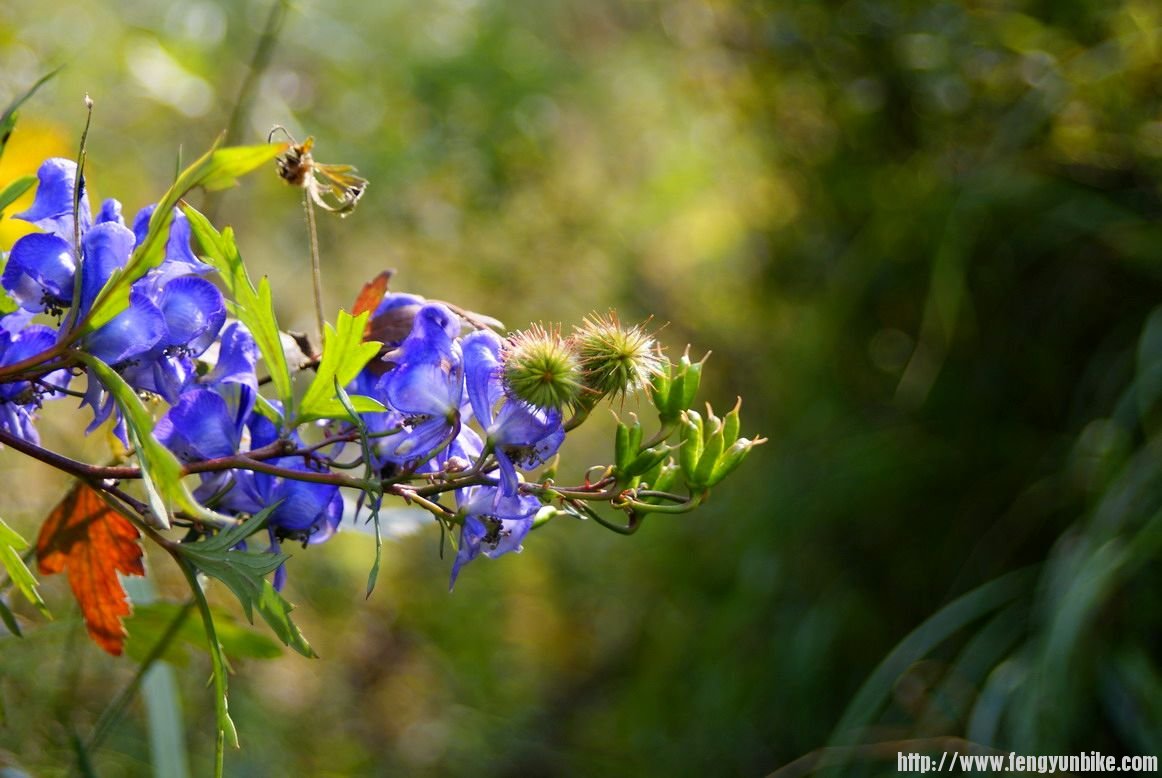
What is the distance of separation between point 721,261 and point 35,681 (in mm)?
1540

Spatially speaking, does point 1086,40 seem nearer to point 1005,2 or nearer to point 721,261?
point 1005,2

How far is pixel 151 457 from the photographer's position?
1.43 ft

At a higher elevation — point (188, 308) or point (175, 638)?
point (188, 308)

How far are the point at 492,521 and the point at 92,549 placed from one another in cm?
28

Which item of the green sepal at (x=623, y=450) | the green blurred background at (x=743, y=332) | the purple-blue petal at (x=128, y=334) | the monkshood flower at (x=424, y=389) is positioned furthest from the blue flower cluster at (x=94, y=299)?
the green blurred background at (x=743, y=332)

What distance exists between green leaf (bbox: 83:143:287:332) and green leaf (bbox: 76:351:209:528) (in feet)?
0.09

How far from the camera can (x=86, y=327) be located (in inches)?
18.7

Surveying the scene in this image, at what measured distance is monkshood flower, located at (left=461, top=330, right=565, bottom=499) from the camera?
0.51 metres

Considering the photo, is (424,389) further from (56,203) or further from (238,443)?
(56,203)

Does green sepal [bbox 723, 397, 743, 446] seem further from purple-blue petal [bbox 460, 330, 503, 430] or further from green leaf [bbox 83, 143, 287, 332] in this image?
green leaf [bbox 83, 143, 287, 332]

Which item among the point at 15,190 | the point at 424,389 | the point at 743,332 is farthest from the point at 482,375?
the point at 743,332

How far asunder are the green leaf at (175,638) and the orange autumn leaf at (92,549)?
60 millimetres

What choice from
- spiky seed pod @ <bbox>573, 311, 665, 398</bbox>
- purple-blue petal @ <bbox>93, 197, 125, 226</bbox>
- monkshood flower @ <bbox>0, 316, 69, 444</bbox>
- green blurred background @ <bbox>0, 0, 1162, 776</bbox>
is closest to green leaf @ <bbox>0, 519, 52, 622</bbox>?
monkshood flower @ <bbox>0, 316, 69, 444</bbox>

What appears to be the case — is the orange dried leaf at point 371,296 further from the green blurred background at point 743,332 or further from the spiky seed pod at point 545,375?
the green blurred background at point 743,332
